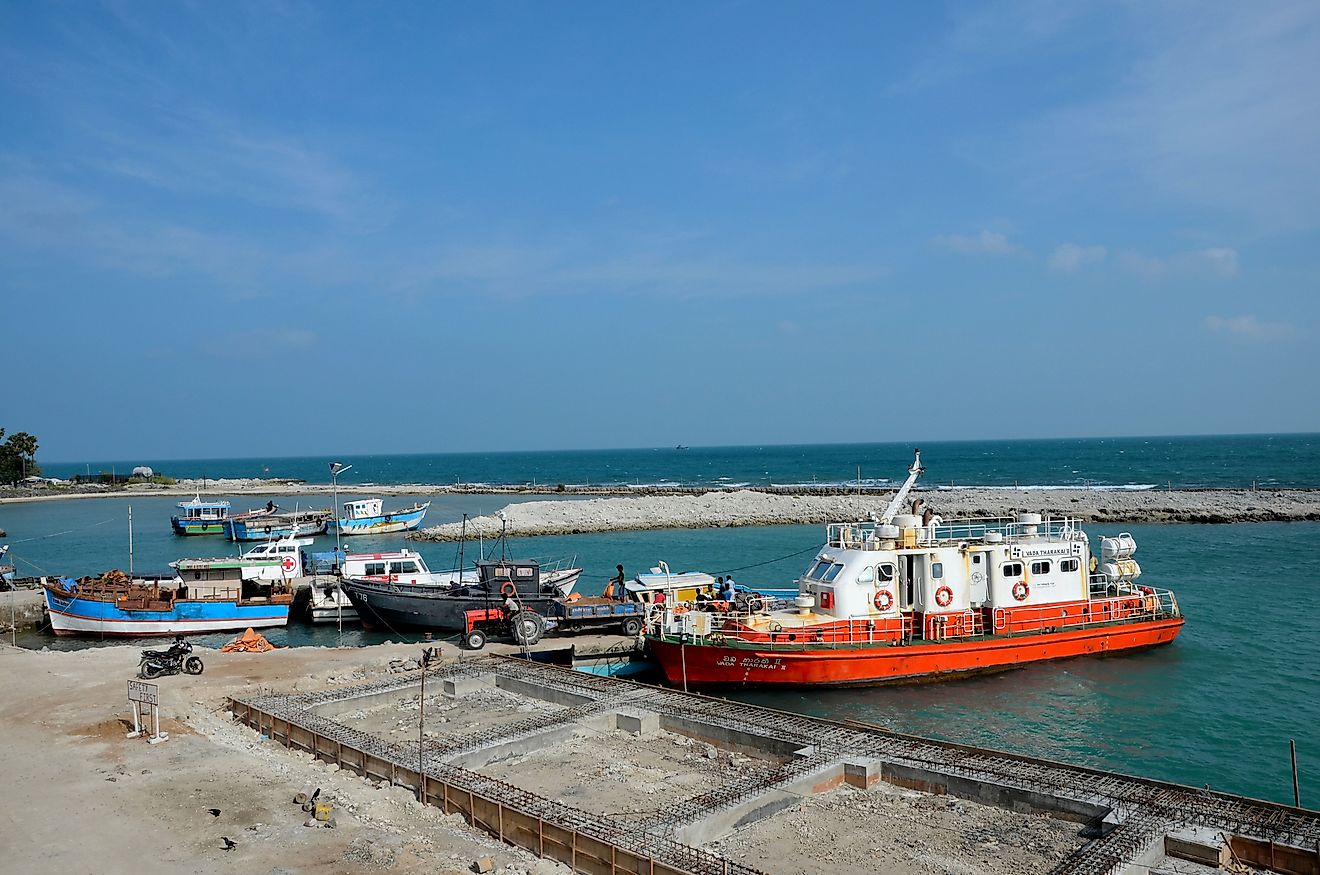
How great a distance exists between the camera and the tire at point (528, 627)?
26344 millimetres

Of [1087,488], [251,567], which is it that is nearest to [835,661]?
[251,567]

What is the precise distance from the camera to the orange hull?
2283cm

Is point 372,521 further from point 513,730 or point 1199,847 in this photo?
point 1199,847

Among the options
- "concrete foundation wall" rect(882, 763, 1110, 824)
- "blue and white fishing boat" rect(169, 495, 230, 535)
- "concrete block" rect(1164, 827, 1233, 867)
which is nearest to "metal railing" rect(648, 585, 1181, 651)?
"concrete foundation wall" rect(882, 763, 1110, 824)

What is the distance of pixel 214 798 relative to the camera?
544 inches

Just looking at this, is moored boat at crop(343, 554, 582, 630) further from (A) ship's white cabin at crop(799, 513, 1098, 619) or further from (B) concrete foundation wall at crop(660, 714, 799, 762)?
(B) concrete foundation wall at crop(660, 714, 799, 762)

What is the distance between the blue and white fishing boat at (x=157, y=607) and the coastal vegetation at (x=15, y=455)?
117m

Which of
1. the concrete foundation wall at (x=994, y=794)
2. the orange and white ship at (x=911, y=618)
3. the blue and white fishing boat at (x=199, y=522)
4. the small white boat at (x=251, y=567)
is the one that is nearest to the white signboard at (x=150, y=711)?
the orange and white ship at (x=911, y=618)

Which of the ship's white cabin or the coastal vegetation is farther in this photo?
the coastal vegetation

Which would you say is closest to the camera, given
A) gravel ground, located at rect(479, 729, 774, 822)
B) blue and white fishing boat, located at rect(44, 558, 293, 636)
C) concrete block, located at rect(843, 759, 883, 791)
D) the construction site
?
the construction site

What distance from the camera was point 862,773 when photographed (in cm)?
1510

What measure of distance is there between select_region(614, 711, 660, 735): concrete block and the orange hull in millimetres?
3106

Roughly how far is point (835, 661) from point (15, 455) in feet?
484

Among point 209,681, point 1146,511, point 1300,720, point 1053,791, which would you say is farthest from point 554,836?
point 1146,511
